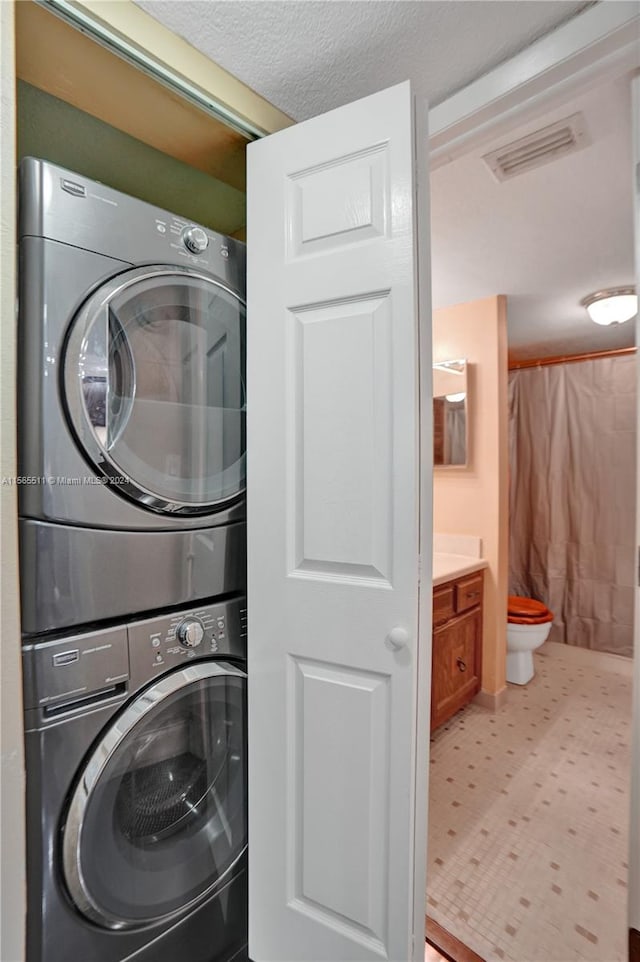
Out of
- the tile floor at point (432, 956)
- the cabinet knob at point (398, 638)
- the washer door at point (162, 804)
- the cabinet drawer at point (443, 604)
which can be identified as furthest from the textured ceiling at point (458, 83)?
the tile floor at point (432, 956)

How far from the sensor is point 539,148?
1513 millimetres

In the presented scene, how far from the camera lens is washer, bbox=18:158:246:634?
93 cm

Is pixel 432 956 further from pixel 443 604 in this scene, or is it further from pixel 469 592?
pixel 469 592

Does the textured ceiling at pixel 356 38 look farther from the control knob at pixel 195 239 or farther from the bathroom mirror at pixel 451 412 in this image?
the bathroom mirror at pixel 451 412

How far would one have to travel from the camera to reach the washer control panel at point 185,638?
1.07m

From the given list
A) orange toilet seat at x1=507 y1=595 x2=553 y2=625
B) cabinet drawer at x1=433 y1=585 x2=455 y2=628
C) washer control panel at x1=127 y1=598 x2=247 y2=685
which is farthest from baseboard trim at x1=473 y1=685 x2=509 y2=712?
washer control panel at x1=127 y1=598 x2=247 y2=685

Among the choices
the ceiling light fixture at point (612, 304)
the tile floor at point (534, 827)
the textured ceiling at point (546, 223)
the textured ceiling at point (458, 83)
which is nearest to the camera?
the textured ceiling at point (458, 83)

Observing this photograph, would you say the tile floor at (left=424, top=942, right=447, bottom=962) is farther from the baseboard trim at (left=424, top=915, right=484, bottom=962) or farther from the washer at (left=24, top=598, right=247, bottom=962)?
the washer at (left=24, top=598, right=247, bottom=962)

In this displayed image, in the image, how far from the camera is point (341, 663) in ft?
3.63

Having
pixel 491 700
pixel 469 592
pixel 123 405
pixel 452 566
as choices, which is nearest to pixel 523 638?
pixel 491 700

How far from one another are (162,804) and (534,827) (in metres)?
1.48

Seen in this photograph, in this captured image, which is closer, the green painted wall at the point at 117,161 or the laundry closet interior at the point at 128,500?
the laundry closet interior at the point at 128,500

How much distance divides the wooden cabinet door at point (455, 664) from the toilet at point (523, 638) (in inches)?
16.3

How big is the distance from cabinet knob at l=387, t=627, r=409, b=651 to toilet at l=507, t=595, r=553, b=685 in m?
2.28
